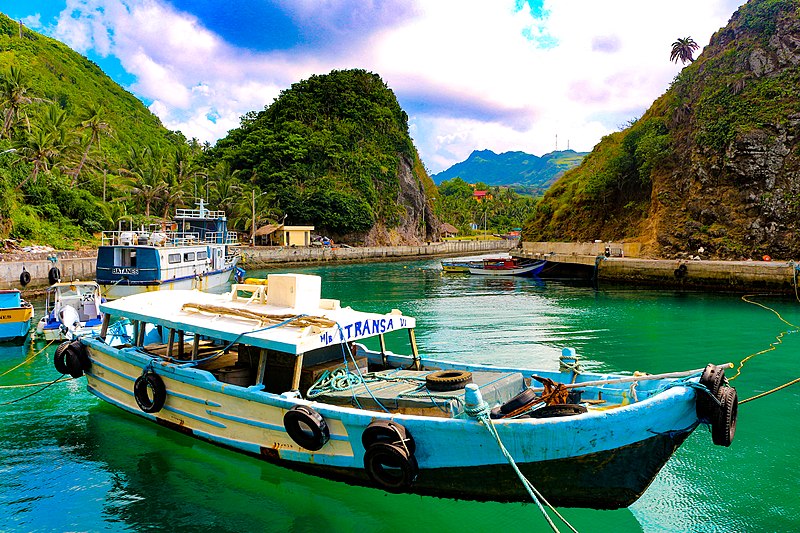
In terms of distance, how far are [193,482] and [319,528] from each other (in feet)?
8.96

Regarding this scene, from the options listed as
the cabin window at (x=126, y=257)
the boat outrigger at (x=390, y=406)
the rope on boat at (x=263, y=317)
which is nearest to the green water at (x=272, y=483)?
the boat outrigger at (x=390, y=406)

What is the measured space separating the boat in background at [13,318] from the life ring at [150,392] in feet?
39.4

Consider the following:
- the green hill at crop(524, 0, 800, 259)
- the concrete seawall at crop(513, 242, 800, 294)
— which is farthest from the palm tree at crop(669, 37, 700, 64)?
the concrete seawall at crop(513, 242, 800, 294)

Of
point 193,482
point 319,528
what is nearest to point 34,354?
point 193,482

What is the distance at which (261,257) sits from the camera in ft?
199

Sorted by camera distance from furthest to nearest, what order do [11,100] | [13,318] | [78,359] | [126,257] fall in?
[11,100] → [126,257] → [13,318] → [78,359]

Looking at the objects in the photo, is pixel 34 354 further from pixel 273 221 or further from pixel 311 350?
pixel 273 221

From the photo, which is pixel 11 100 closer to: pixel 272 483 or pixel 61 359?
pixel 61 359

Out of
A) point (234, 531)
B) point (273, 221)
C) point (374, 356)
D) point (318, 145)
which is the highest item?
point (318, 145)

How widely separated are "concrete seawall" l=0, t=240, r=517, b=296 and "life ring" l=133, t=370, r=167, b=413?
25966 millimetres

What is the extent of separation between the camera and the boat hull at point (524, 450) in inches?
250

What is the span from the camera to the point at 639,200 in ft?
178

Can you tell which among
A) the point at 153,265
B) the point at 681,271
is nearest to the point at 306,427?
the point at 153,265

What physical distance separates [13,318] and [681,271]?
37.8 metres
